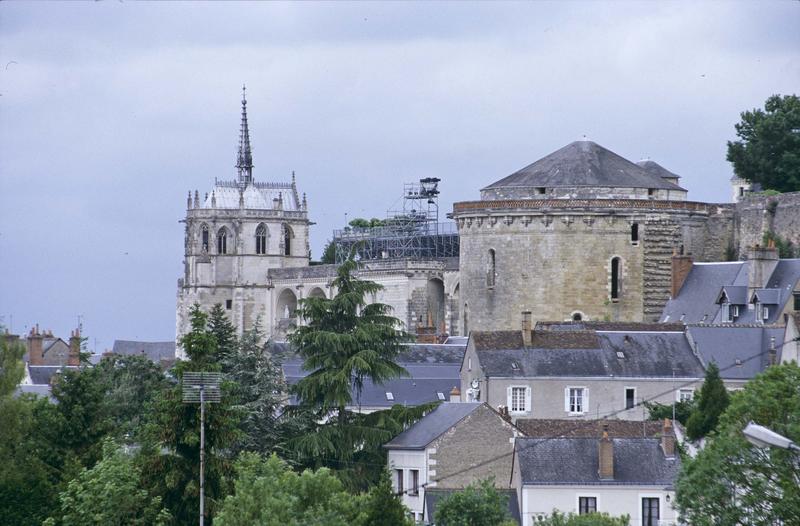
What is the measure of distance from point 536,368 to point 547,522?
18044 millimetres

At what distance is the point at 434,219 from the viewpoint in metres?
111

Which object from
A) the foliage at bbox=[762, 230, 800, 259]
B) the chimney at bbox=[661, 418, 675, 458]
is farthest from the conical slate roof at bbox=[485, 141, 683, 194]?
the chimney at bbox=[661, 418, 675, 458]

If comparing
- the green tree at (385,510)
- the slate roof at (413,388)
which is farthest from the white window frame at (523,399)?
the green tree at (385,510)

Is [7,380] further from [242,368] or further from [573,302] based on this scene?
[573,302]

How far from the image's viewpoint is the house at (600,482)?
4756 centimetres

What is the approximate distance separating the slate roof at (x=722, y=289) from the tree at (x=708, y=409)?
13.2 metres

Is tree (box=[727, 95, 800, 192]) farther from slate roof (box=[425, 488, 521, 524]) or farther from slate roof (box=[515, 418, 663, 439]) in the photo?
slate roof (box=[425, 488, 521, 524])

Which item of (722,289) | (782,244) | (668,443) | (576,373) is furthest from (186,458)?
(782,244)

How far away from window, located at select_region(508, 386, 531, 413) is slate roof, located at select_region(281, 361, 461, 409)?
15.0 ft

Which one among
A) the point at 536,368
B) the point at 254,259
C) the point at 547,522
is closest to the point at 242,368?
the point at 536,368

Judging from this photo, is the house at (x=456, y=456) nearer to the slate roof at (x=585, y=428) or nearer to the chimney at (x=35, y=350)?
the slate roof at (x=585, y=428)

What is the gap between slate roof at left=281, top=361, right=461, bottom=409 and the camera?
6538 centimetres

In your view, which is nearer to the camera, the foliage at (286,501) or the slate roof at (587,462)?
the foliage at (286,501)

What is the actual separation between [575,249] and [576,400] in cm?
1367
